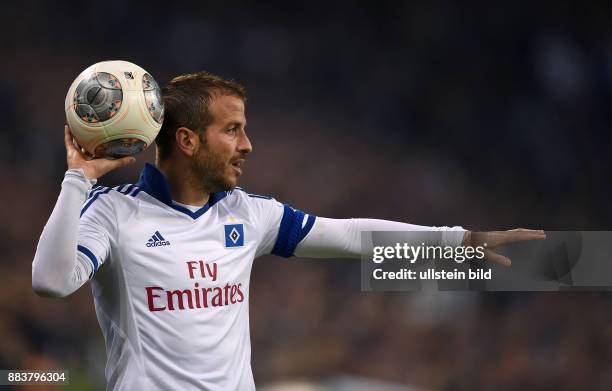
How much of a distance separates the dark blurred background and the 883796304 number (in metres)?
0.22

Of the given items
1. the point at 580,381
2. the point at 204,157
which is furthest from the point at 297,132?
the point at 204,157

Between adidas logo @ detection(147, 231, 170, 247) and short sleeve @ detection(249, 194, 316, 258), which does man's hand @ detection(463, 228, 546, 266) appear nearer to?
short sleeve @ detection(249, 194, 316, 258)

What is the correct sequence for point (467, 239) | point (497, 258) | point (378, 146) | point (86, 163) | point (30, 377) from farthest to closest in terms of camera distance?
point (378, 146)
point (30, 377)
point (467, 239)
point (497, 258)
point (86, 163)

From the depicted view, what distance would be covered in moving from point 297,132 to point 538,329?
2720 millimetres

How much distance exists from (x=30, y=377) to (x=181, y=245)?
141 inches

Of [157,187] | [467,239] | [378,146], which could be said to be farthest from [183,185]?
[378,146]

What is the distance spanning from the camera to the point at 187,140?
3.00 meters

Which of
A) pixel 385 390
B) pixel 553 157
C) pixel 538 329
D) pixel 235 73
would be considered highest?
pixel 235 73

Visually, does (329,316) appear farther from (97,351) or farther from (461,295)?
(97,351)

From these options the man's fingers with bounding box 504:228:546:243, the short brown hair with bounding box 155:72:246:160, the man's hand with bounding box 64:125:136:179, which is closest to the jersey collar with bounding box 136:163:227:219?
the short brown hair with bounding box 155:72:246:160

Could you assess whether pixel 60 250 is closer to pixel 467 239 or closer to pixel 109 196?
pixel 109 196

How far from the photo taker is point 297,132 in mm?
7332

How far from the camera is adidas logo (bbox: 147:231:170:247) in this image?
2.81m

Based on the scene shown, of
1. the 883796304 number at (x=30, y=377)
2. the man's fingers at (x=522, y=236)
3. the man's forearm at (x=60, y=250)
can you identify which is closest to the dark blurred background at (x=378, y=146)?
the 883796304 number at (x=30, y=377)
